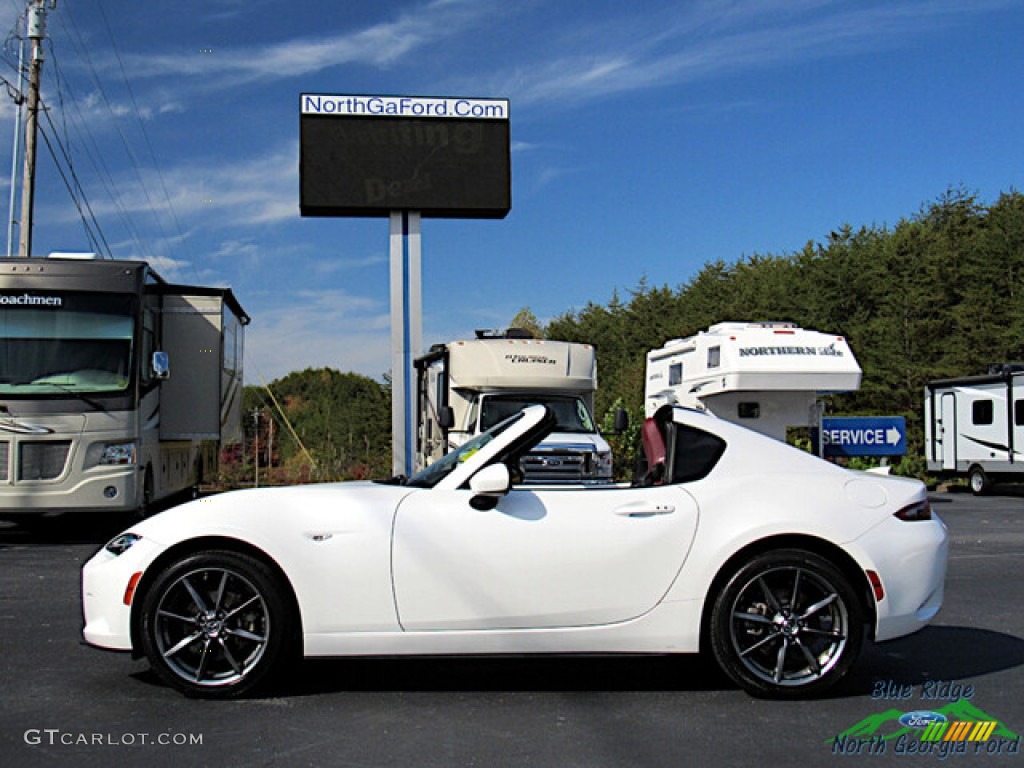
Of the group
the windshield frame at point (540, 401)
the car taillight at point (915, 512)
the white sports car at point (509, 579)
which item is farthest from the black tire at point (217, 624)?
the windshield frame at point (540, 401)

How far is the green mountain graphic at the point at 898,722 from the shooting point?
4.69m

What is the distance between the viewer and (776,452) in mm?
5582

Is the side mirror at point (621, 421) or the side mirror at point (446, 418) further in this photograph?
the side mirror at point (446, 418)

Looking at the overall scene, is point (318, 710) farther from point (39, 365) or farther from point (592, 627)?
point (39, 365)

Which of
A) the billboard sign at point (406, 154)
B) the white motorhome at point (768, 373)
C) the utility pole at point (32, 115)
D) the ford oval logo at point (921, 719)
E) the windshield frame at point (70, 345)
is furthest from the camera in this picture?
the utility pole at point (32, 115)

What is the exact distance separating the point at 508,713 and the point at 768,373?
1335 centimetres

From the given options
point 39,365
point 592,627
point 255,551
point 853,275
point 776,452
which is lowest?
point 592,627

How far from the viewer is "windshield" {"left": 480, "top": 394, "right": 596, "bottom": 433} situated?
15148 millimetres

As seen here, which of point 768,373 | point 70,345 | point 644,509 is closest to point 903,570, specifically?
point 644,509

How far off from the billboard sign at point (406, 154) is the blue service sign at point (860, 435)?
24.5ft

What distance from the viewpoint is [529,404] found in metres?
15.3

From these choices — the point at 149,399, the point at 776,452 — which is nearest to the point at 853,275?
the point at 149,399

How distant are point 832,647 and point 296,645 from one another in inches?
109

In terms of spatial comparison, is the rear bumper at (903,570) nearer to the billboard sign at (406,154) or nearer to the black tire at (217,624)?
the black tire at (217,624)
